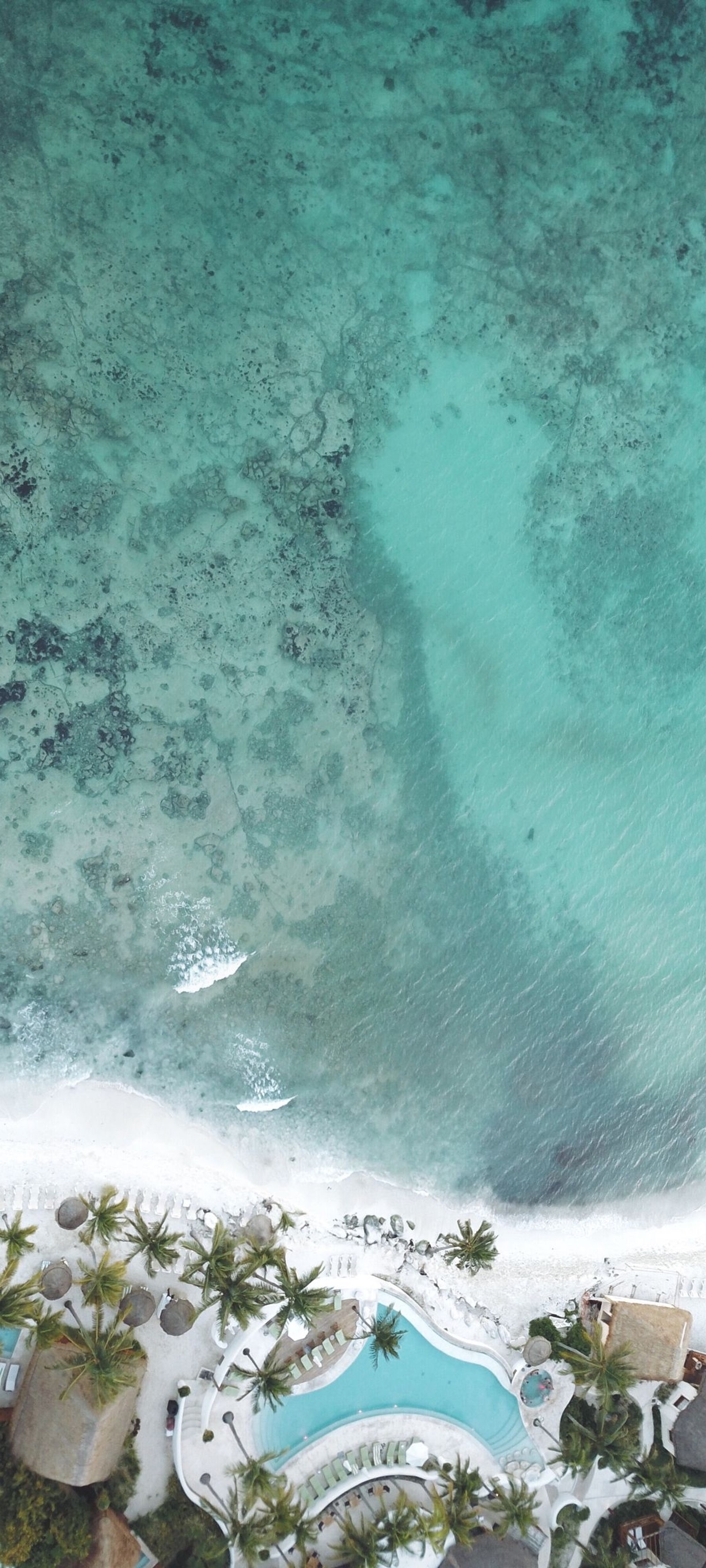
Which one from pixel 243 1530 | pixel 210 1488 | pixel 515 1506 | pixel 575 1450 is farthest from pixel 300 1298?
pixel 575 1450

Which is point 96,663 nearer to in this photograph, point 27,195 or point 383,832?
→ point 383,832

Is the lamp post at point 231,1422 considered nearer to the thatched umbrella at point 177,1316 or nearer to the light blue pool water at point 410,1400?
the light blue pool water at point 410,1400

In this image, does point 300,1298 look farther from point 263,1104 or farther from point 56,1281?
point 56,1281

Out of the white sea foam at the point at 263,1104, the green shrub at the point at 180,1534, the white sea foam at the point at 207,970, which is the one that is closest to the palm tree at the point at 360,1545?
the green shrub at the point at 180,1534

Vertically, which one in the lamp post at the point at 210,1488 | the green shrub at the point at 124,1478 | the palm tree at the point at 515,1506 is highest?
the palm tree at the point at 515,1506

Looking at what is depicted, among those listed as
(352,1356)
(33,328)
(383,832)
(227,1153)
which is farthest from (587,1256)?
(33,328)

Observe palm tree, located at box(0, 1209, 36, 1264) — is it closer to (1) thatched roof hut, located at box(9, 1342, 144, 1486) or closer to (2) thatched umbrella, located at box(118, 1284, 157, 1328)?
(1) thatched roof hut, located at box(9, 1342, 144, 1486)
